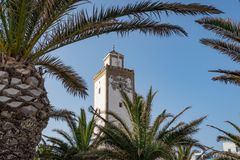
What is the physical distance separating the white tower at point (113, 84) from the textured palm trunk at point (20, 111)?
3785cm

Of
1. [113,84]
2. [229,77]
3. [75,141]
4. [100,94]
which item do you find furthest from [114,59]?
[229,77]

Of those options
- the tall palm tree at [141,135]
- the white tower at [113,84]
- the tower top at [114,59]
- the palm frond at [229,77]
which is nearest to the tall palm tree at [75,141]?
the tall palm tree at [141,135]

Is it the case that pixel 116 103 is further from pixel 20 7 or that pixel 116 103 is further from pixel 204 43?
pixel 20 7

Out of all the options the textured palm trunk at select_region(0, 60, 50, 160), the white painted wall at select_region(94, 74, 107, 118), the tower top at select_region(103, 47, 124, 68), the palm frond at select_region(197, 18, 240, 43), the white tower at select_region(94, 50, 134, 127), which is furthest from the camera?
the tower top at select_region(103, 47, 124, 68)

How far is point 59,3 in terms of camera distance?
334 inches

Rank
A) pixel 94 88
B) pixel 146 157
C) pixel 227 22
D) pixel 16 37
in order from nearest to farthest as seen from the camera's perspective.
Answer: pixel 16 37, pixel 227 22, pixel 146 157, pixel 94 88

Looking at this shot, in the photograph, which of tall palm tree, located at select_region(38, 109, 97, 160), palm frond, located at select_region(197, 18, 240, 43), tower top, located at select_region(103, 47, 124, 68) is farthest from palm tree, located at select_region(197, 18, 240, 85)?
tower top, located at select_region(103, 47, 124, 68)

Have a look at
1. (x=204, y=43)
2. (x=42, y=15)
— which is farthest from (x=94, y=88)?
(x=42, y=15)

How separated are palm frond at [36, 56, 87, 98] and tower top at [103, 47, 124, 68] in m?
39.9

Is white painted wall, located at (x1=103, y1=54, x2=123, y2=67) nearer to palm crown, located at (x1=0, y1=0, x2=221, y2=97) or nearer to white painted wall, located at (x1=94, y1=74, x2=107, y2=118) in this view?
white painted wall, located at (x1=94, y1=74, x2=107, y2=118)

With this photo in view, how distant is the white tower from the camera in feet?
156

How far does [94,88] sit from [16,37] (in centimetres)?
4455

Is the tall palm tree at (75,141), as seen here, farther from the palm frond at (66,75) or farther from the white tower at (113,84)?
the white tower at (113,84)

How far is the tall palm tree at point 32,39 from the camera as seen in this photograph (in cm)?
772
